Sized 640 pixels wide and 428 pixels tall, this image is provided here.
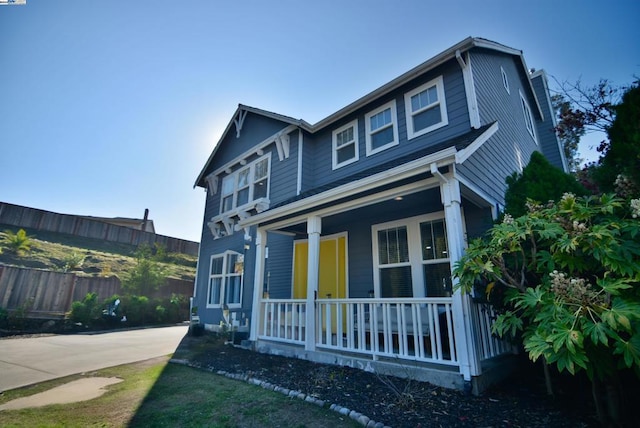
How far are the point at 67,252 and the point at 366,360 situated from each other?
20812 millimetres

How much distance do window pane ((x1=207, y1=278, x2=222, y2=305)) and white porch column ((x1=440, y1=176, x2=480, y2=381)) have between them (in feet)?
28.9

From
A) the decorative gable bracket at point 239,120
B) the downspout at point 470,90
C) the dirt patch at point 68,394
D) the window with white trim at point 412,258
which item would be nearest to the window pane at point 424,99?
the downspout at point 470,90

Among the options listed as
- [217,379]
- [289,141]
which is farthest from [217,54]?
[217,379]

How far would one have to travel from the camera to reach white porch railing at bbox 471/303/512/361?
408 centimetres

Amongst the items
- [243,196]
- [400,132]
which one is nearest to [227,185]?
[243,196]

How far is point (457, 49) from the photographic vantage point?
247 inches

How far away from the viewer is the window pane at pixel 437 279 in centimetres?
576

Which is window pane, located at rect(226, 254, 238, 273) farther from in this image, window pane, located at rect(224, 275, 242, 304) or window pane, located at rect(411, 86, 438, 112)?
window pane, located at rect(411, 86, 438, 112)

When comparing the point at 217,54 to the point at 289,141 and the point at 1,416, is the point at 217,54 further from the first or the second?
the point at 1,416

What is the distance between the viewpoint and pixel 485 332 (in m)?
4.41

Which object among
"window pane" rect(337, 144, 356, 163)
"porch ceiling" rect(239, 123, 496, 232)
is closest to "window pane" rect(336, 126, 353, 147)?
"window pane" rect(337, 144, 356, 163)

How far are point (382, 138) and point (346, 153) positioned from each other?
1.18m

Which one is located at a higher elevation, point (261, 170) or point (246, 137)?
point (246, 137)

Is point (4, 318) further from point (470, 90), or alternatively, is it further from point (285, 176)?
point (470, 90)
